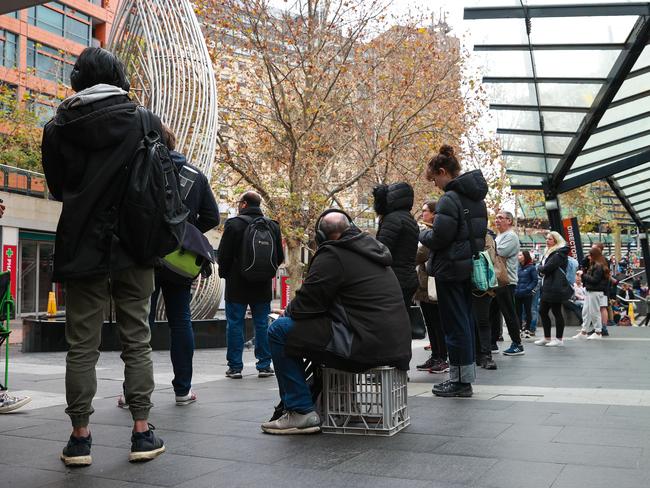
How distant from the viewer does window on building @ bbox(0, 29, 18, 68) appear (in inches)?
1252

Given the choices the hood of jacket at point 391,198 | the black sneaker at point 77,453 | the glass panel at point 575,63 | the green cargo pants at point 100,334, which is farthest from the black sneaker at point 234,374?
the glass panel at point 575,63

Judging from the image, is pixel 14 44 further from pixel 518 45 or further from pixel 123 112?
pixel 123 112

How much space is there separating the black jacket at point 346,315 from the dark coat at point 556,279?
734 cm

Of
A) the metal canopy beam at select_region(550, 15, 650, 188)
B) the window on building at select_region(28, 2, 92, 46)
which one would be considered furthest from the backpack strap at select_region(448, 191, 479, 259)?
the window on building at select_region(28, 2, 92, 46)

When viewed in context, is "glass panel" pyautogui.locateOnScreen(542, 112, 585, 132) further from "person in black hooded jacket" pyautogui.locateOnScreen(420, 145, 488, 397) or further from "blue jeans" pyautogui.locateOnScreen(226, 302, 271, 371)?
"blue jeans" pyautogui.locateOnScreen(226, 302, 271, 371)

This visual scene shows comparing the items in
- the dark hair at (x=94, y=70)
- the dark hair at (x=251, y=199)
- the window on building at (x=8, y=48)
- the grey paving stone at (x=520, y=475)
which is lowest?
the grey paving stone at (x=520, y=475)

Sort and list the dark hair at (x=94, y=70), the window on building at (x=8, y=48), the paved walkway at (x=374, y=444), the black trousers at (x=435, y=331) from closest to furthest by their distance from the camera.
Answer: the paved walkway at (x=374, y=444)
the dark hair at (x=94, y=70)
the black trousers at (x=435, y=331)
the window on building at (x=8, y=48)

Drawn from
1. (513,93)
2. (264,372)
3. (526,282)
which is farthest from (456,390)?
(513,93)

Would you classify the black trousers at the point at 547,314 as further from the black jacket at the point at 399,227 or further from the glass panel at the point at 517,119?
the black jacket at the point at 399,227

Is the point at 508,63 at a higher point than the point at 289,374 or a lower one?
higher

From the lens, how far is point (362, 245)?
453 centimetres

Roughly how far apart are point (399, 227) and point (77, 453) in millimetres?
3816

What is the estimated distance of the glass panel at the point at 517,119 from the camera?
14008 mm

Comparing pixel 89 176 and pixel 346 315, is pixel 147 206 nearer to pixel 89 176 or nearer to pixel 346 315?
pixel 89 176
